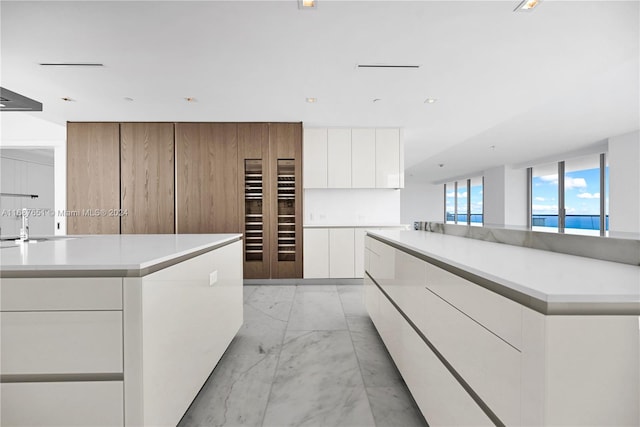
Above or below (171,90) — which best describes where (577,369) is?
below

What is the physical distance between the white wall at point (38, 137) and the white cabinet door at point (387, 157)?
17.6 feet

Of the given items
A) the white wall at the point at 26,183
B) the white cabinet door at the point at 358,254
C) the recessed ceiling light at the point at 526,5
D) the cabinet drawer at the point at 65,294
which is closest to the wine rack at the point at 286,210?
the white cabinet door at the point at 358,254

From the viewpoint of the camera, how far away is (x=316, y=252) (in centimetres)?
483

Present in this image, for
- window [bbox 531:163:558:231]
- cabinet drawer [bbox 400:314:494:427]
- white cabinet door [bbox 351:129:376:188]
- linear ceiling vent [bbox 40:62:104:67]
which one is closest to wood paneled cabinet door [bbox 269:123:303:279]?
white cabinet door [bbox 351:129:376:188]

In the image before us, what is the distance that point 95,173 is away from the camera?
482 centimetres

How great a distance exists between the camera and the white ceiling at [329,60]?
220 centimetres

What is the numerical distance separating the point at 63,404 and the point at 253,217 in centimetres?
375

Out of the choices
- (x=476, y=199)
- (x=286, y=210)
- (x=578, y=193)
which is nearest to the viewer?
(x=286, y=210)

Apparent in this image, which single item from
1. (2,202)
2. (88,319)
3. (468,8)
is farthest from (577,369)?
(2,202)

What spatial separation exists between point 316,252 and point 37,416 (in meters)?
3.81

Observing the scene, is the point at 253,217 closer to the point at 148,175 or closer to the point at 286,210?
the point at 286,210

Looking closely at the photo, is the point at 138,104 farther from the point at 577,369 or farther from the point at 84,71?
the point at 577,369

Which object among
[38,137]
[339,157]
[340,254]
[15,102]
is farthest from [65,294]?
[38,137]

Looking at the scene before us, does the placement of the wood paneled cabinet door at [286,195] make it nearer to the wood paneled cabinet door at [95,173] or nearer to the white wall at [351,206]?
the white wall at [351,206]
